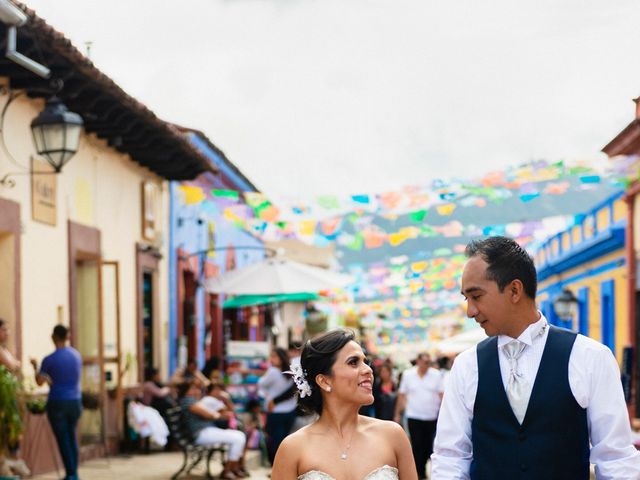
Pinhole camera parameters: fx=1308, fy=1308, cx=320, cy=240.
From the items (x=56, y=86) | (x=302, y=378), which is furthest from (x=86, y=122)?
(x=302, y=378)

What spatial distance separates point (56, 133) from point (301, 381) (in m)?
7.65

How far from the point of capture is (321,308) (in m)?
37.9

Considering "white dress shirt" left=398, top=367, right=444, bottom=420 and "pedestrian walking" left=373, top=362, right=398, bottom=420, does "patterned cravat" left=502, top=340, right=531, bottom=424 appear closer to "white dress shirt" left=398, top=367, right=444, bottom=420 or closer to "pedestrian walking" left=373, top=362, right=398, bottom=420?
"white dress shirt" left=398, top=367, right=444, bottom=420

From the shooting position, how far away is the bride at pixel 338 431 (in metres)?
4.71

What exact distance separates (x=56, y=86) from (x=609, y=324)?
15265 millimetres

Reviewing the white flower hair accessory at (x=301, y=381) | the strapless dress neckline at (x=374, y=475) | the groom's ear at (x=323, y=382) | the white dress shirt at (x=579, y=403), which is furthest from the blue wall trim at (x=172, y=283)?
the white dress shirt at (x=579, y=403)

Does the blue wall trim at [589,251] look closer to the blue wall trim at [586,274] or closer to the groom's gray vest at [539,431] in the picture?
the blue wall trim at [586,274]

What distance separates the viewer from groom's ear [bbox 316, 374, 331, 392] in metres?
4.83

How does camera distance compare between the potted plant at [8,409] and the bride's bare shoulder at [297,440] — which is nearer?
the bride's bare shoulder at [297,440]

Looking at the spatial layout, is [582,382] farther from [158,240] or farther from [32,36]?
[158,240]

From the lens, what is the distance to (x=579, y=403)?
170 inches

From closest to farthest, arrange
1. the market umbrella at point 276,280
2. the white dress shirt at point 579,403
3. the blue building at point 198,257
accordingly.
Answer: the white dress shirt at point 579,403, the market umbrella at point 276,280, the blue building at point 198,257

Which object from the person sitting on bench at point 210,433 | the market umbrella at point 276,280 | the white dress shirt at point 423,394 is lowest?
the person sitting on bench at point 210,433

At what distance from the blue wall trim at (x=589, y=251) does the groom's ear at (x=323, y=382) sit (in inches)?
721
